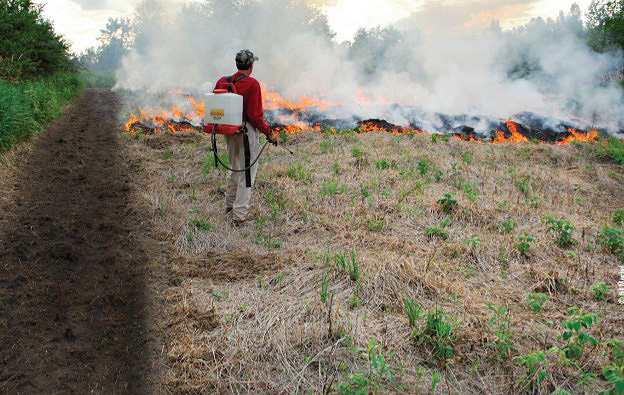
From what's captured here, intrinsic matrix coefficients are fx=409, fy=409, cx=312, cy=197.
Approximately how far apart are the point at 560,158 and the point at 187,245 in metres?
8.33

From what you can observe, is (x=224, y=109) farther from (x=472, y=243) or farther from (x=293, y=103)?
(x=293, y=103)

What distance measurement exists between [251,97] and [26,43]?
1530cm

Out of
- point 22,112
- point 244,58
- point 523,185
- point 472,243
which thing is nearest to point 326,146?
point 523,185

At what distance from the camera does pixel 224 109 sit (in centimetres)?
463

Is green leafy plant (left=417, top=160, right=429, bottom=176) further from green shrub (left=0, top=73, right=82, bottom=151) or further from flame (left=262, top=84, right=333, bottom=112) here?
green shrub (left=0, top=73, right=82, bottom=151)

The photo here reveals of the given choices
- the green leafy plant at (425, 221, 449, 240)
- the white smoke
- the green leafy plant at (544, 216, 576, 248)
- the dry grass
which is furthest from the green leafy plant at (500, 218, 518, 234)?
the white smoke

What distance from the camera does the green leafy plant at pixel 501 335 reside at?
2619 mm

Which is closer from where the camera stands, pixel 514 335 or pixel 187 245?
pixel 514 335

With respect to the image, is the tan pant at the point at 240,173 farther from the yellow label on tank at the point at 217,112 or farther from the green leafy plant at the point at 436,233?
the green leafy plant at the point at 436,233

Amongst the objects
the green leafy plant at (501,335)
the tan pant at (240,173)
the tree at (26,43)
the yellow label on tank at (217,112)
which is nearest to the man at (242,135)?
the tan pant at (240,173)

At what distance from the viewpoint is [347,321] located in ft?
9.70

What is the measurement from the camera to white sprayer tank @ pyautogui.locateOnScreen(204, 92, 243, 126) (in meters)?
4.60

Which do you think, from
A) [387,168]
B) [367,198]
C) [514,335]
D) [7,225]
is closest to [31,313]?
[7,225]

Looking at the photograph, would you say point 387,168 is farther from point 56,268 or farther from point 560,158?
point 56,268
